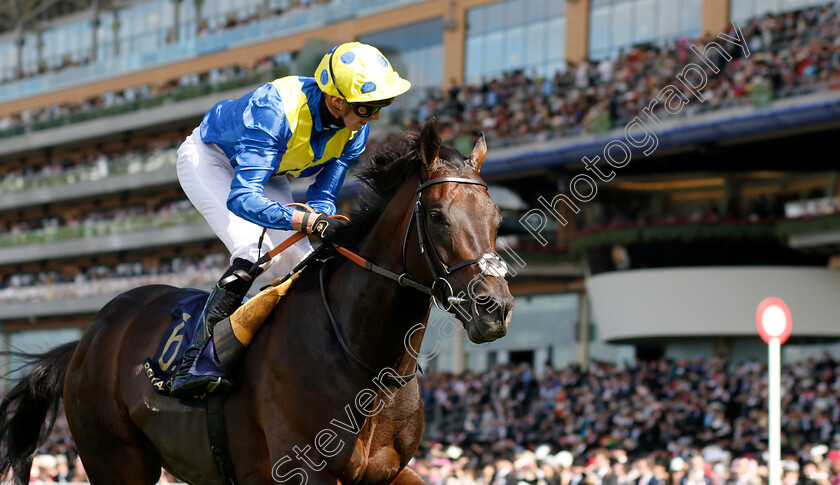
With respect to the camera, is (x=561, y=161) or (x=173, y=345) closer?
(x=173, y=345)

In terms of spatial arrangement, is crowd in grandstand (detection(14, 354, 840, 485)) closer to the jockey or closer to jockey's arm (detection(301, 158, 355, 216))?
jockey's arm (detection(301, 158, 355, 216))

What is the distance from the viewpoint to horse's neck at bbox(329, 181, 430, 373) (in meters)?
3.35

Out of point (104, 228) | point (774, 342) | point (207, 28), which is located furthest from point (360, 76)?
point (207, 28)

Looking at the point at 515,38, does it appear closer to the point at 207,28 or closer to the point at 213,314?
the point at 207,28

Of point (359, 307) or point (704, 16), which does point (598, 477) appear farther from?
point (704, 16)

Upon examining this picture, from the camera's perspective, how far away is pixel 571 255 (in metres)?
20.8

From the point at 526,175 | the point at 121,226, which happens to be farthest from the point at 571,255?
the point at 121,226

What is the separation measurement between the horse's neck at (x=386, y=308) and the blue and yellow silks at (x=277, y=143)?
34 centimetres

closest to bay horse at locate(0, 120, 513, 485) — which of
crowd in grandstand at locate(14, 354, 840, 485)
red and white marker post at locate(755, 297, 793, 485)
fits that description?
red and white marker post at locate(755, 297, 793, 485)

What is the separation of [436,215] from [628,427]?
39.7 feet

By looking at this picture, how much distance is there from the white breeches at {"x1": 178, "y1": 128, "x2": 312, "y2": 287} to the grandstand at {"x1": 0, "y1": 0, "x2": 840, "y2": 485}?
677 cm

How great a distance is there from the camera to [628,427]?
14500 millimetres

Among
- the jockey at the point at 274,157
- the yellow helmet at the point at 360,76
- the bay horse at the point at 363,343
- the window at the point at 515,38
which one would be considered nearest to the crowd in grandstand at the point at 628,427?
the jockey at the point at 274,157

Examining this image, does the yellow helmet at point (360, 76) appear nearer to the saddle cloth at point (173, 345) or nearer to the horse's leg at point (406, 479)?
the saddle cloth at point (173, 345)
